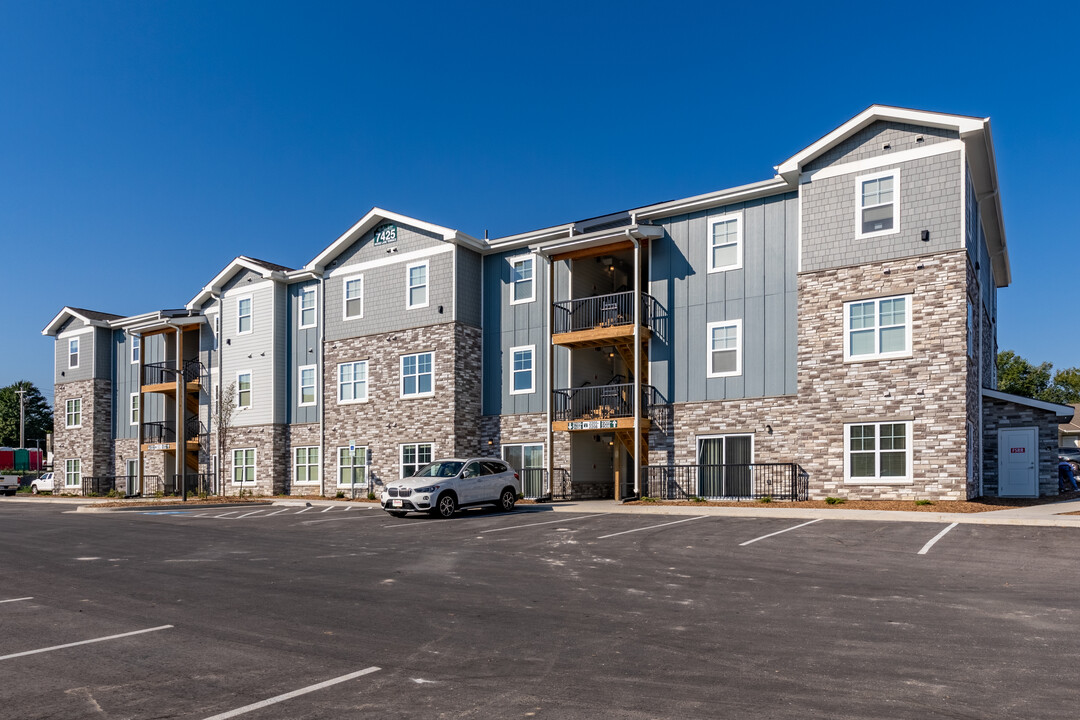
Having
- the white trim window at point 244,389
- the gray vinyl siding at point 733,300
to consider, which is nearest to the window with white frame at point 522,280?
the gray vinyl siding at point 733,300

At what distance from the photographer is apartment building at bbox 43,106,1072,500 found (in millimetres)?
21672

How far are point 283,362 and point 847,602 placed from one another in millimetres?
30103

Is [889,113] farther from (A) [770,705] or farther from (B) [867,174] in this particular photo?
(A) [770,705]

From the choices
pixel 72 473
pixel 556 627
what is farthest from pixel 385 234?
pixel 72 473

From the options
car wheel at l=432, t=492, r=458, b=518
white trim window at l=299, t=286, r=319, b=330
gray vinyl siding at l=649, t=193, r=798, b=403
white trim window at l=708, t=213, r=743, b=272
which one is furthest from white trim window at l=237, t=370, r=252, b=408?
white trim window at l=708, t=213, r=743, b=272

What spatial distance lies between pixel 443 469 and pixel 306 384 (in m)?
14.0

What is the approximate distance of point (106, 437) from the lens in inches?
1778

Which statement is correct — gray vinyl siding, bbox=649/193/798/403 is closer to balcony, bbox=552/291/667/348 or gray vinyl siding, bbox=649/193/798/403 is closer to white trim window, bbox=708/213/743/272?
white trim window, bbox=708/213/743/272

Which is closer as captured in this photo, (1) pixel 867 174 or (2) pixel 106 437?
(1) pixel 867 174

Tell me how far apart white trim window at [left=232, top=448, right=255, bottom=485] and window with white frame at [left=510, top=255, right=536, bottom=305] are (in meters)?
14.6

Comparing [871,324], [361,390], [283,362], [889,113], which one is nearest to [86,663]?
[871,324]

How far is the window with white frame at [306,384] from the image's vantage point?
35.0 m

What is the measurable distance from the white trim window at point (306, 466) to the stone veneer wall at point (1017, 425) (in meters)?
24.7

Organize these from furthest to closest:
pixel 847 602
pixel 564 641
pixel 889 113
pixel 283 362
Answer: pixel 283 362 → pixel 889 113 → pixel 847 602 → pixel 564 641
